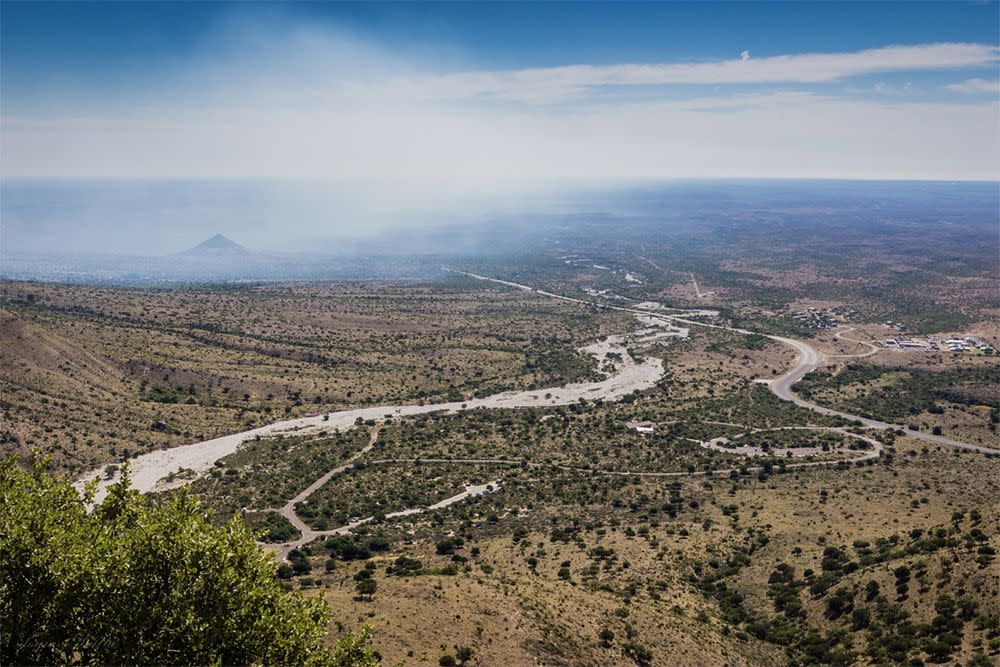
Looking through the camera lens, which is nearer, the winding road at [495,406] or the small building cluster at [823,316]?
the winding road at [495,406]

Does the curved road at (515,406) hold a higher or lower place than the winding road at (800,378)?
higher

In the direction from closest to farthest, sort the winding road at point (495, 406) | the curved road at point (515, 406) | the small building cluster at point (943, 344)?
the winding road at point (495, 406) → the curved road at point (515, 406) → the small building cluster at point (943, 344)

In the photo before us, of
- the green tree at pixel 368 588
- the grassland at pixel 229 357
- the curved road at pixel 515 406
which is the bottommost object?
the curved road at pixel 515 406

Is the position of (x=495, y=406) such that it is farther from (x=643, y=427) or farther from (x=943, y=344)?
(x=943, y=344)

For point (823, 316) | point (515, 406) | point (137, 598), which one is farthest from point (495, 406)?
point (823, 316)

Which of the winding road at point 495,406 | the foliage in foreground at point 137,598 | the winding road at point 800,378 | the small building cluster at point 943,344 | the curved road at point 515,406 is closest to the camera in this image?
the foliage in foreground at point 137,598

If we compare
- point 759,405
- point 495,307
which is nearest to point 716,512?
point 759,405

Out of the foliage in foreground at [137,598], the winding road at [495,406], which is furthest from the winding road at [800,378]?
the foliage in foreground at [137,598]

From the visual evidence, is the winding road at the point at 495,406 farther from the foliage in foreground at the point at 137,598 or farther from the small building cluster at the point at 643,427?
the foliage in foreground at the point at 137,598
